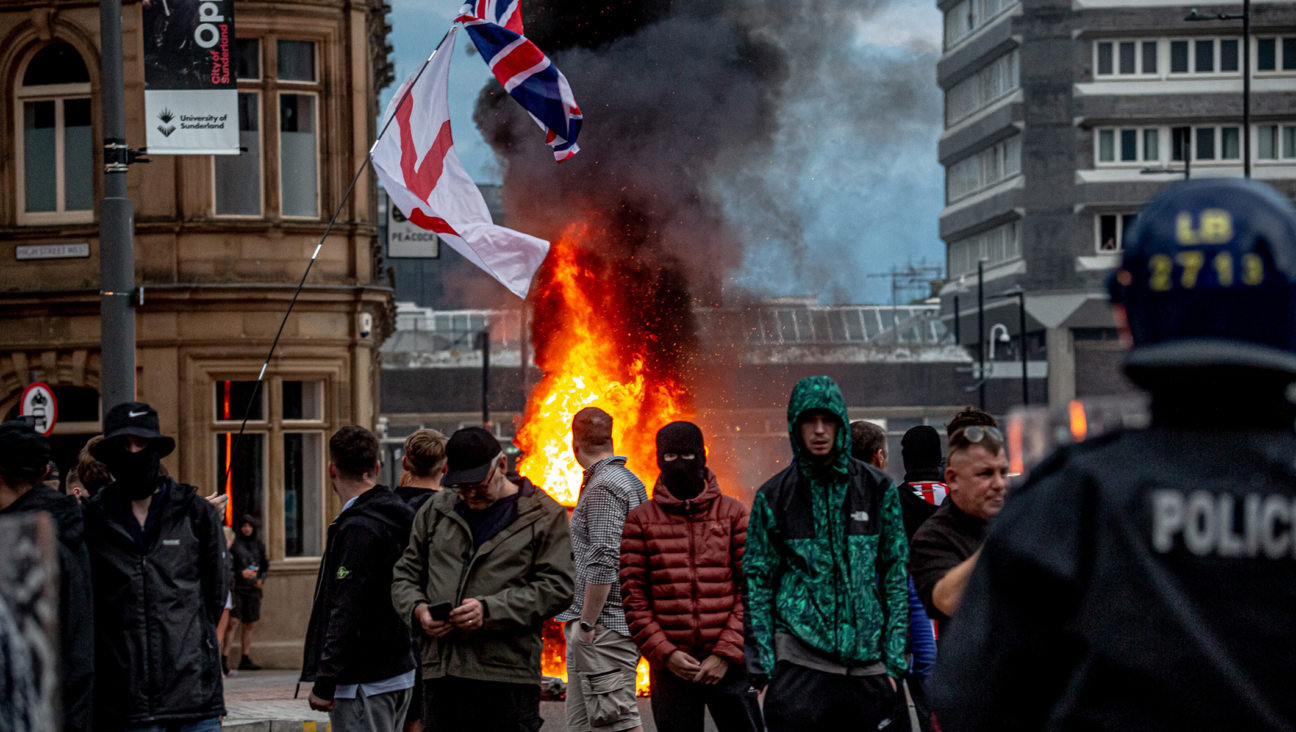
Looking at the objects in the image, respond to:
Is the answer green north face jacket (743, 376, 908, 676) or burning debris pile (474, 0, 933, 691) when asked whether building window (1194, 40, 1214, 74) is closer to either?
burning debris pile (474, 0, 933, 691)

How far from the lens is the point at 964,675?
2.05m

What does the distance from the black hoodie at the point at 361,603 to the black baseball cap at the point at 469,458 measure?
0.47 meters

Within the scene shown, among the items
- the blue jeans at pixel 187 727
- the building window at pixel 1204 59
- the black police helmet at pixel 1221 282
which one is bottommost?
the blue jeans at pixel 187 727

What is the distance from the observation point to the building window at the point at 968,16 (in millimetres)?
66312

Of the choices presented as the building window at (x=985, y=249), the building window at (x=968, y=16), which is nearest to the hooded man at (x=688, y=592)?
the building window at (x=985, y=249)

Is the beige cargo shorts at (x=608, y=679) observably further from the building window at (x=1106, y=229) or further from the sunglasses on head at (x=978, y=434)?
the building window at (x=1106, y=229)

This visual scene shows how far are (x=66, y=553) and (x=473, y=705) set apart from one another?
1960mm

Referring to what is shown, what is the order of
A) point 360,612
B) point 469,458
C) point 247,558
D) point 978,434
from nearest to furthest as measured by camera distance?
1. point 978,434
2. point 469,458
3. point 360,612
4. point 247,558

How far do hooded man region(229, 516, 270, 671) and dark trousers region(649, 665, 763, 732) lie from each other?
32.6ft

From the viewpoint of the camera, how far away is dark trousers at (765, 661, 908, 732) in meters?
5.59

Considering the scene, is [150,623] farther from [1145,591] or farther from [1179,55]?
[1179,55]

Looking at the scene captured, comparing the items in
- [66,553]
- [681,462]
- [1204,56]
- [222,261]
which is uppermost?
[1204,56]

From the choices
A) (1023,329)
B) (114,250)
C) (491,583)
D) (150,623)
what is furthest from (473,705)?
(1023,329)

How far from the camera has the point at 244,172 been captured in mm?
17766
